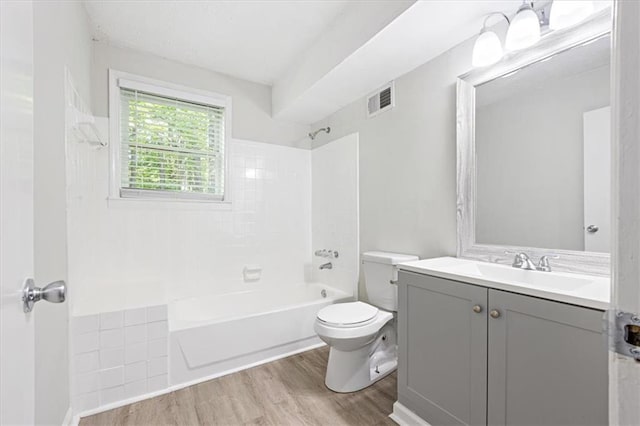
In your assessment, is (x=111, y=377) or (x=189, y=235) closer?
(x=111, y=377)

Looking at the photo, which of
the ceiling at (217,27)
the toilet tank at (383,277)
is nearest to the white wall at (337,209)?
the toilet tank at (383,277)

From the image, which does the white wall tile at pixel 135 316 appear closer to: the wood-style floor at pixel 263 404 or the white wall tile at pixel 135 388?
the white wall tile at pixel 135 388

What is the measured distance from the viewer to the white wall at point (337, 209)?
2.76 m

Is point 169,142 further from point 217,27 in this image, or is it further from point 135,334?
point 135,334

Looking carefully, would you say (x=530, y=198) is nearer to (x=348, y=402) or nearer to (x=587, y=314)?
(x=587, y=314)

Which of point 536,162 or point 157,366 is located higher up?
point 536,162

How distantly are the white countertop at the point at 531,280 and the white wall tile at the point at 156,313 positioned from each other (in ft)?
5.00

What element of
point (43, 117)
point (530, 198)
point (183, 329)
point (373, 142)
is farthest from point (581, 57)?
point (183, 329)

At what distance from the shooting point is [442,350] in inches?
56.1

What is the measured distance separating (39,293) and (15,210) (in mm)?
208

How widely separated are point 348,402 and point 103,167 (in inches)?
98.4

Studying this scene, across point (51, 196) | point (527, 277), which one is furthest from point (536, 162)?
point (51, 196)

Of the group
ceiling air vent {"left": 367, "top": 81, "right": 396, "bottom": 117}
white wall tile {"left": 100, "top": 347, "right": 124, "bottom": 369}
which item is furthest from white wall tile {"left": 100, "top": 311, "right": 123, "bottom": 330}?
ceiling air vent {"left": 367, "top": 81, "right": 396, "bottom": 117}

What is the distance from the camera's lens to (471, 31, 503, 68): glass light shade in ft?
5.08
